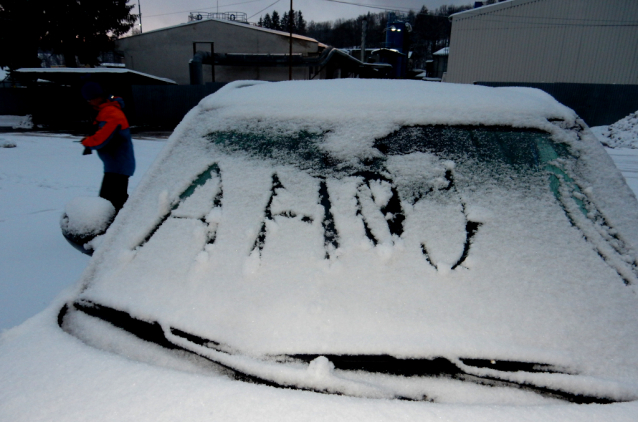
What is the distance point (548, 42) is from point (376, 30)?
4227 cm

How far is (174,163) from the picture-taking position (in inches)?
56.5

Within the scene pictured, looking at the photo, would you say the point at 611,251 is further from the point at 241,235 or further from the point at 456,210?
the point at 241,235

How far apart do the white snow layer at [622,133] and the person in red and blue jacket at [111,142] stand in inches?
533

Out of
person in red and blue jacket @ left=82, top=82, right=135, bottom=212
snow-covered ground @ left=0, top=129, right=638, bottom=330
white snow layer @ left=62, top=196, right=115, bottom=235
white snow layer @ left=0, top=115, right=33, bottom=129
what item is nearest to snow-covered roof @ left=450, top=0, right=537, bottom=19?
snow-covered ground @ left=0, top=129, right=638, bottom=330

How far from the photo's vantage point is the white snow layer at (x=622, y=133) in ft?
39.4

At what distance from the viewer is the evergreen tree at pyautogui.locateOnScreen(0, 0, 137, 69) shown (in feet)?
74.1

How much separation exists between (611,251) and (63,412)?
1.44 m

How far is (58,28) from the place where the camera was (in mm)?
23734

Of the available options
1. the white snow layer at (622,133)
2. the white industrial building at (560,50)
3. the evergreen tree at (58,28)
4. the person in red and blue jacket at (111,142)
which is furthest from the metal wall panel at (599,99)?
the evergreen tree at (58,28)

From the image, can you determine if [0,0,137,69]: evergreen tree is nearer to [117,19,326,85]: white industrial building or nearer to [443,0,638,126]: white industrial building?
[117,19,326,85]: white industrial building

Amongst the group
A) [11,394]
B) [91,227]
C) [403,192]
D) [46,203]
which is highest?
[403,192]

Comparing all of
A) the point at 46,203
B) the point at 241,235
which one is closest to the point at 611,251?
the point at 241,235

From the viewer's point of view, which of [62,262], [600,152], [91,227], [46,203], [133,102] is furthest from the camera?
[133,102]

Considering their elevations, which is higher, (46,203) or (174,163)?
(174,163)
